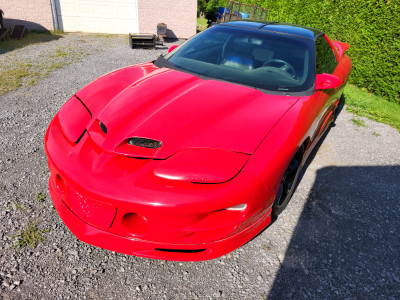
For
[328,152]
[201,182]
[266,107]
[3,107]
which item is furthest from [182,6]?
[201,182]

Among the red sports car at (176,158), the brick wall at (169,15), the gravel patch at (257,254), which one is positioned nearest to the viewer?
the red sports car at (176,158)

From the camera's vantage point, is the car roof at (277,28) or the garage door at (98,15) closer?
the car roof at (277,28)

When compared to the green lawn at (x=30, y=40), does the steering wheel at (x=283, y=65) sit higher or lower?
higher

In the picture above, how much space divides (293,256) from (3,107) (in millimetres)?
4445

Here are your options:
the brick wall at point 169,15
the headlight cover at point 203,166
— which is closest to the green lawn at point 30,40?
the brick wall at point 169,15

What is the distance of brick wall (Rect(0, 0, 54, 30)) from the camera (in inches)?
387

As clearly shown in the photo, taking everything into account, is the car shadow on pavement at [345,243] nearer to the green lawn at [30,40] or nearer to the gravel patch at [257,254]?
the gravel patch at [257,254]

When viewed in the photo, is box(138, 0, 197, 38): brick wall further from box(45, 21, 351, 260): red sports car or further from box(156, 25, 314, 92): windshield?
box(45, 21, 351, 260): red sports car

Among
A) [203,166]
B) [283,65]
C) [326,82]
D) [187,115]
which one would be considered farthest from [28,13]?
[203,166]

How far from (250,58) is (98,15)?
10137 millimetres

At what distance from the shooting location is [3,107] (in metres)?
4.10

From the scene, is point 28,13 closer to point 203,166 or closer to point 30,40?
point 30,40

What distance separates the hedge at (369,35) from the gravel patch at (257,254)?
3.45 m

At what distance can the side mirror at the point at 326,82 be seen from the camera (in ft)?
8.10
